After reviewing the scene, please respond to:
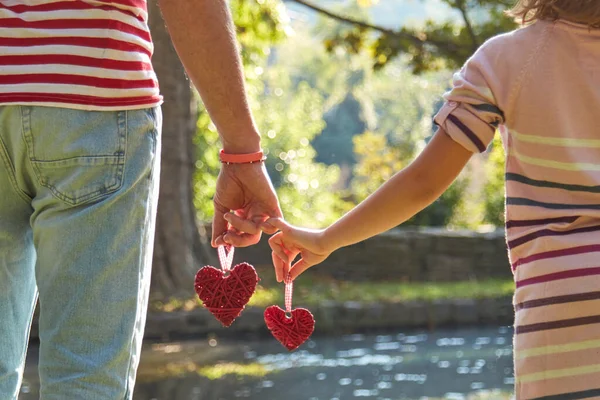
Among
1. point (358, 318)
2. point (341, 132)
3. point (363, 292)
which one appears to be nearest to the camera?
point (358, 318)

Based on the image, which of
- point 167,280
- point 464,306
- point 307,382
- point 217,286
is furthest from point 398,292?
point 217,286

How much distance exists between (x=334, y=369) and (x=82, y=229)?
4443 mm

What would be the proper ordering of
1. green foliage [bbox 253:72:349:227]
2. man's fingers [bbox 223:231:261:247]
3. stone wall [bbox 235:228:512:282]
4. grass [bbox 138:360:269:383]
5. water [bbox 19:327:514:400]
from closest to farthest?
man's fingers [bbox 223:231:261:247], water [bbox 19:327:514:400], grass [bbox 138:360:269:383], stone wall [bbox 235:228:512:282], green foliage [bbox 253:72:349:227]

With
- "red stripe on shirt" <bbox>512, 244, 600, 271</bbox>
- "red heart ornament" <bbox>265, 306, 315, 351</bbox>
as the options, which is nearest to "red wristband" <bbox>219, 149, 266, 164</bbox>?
"red heart ornament" <bbox>265, 306, 315, 351</bbox>

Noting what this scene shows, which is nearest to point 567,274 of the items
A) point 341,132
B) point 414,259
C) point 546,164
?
point 546,164

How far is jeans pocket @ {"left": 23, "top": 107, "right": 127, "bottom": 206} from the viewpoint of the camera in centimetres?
164

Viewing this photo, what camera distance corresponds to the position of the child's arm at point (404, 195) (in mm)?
1746

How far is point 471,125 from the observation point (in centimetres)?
170

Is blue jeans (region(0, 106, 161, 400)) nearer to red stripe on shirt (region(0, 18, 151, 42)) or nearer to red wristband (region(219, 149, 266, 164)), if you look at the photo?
red stripe on shirt (region(0, 18, 151, 42))

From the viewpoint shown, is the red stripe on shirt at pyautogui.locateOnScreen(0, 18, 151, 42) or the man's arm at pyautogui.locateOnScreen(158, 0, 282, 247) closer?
the red stripe on shirt at pyautogui.locateOnScreen(0, 18, 151, 42)

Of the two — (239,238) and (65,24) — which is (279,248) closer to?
(239,238)

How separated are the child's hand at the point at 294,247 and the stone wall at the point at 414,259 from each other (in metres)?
7.20

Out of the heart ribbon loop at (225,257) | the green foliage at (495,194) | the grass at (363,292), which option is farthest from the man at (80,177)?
the green foliage at (495,194)

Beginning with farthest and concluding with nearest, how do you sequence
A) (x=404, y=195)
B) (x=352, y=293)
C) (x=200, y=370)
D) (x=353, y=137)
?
(x=353, y=137), (x=352, y=293), (x=200, y=370), (x=404, y=195)
